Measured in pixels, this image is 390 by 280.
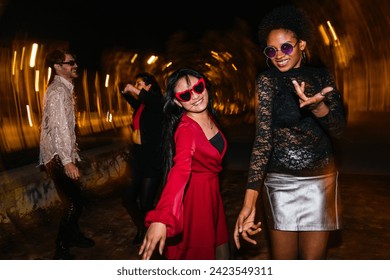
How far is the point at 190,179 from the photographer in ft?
8.87

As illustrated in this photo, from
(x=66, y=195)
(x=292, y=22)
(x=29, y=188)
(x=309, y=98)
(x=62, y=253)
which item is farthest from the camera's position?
(x=29, y=188)

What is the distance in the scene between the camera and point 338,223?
2559 millimetres

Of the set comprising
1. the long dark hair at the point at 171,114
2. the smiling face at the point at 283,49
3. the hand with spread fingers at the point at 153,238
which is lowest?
the hand with spread fingers at the point at 153,238

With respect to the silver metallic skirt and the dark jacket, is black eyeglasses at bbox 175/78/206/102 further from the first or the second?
the dark jacket

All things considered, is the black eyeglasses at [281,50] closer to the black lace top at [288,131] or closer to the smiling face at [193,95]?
the black lace top at [288,131]

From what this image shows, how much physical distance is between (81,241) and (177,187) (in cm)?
294

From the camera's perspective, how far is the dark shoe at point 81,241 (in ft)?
16.2

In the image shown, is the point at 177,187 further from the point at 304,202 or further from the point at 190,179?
the point at 304,202

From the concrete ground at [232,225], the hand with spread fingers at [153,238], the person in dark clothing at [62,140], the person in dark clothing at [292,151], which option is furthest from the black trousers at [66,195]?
the person in dark clothing at [292,151]

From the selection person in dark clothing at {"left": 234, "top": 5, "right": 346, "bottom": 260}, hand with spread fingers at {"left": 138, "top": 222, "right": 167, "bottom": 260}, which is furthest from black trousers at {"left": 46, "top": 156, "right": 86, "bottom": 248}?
person in dark clothing at {"left": 234, "top": 5, "right": 346, "bottom": 260}

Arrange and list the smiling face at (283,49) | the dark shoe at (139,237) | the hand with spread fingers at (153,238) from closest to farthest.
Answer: the hand with spread fingers at (153,238), the smiling face at (283,49), the dark shoe at (139,237)

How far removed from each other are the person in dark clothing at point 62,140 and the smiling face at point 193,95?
1680 mm

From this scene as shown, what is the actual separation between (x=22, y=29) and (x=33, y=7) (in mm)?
786

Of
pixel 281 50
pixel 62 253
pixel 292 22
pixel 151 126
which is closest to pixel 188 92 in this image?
pixel 281 50
